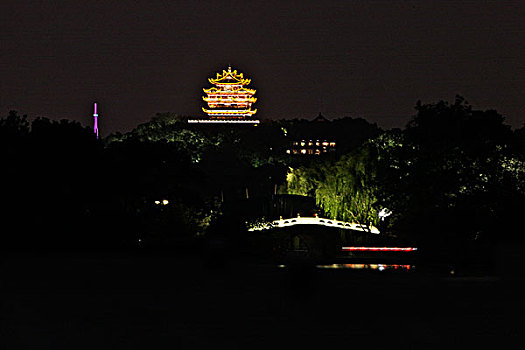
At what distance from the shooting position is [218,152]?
123 metres

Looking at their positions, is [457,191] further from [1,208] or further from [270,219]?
[1,208]

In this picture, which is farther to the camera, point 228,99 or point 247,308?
point 228,99

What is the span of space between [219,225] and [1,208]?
27.9 ft

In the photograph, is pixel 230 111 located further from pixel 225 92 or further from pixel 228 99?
pixel 225 92

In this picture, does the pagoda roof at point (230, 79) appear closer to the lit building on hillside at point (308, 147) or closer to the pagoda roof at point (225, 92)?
the pagoda roof at point (225, 92)

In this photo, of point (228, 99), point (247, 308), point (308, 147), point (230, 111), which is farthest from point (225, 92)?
point (247, 308)

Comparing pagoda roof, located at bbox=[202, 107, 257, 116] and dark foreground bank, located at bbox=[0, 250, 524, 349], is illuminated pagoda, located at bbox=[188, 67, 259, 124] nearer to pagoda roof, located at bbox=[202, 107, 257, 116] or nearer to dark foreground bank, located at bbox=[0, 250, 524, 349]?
pagoda roof, located at bbox=[202, 107, 257, 116]

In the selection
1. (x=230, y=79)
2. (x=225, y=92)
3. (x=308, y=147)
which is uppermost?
(x=230, y=79)

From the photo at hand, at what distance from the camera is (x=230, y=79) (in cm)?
16550

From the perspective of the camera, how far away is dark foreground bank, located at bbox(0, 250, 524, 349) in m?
10.3

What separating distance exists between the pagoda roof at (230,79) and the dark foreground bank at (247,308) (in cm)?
14501

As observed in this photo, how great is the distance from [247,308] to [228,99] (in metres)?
154

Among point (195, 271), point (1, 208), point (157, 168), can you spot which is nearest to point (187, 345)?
point (195, 271)

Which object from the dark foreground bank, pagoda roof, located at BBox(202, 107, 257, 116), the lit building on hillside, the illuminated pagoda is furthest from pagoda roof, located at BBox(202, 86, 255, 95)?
the dark foreground bank
